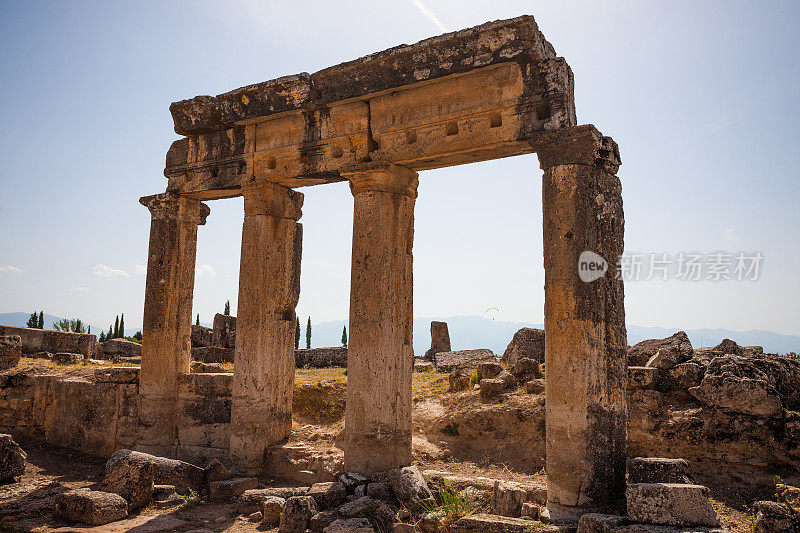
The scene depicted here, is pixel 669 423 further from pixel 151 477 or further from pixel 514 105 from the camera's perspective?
pixel 151 477

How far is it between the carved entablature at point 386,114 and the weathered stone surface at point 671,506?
12.9 feet

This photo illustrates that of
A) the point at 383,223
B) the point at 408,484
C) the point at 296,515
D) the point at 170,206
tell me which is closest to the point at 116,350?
the point at 170,206

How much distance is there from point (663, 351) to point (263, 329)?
20.3 ft

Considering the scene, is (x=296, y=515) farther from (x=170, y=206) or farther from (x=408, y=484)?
(x=170, y=206)

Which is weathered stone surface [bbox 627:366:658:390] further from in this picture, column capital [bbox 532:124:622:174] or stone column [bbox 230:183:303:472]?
stone column [bbox 230:183:303:472]

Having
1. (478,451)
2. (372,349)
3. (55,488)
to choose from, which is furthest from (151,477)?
(478,451)

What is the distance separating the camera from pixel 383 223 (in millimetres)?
8008

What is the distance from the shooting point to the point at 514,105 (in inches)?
280

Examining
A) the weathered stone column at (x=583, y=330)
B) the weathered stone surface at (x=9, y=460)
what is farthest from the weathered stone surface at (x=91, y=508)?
the weathered stone column at (x=583, y=330)

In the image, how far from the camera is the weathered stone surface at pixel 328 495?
6949mm

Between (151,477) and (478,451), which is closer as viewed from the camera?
(151,477)

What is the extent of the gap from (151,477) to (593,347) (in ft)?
19.4

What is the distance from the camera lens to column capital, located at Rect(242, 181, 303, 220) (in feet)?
30.2

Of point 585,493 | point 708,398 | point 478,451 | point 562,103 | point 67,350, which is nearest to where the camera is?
point 585,493
